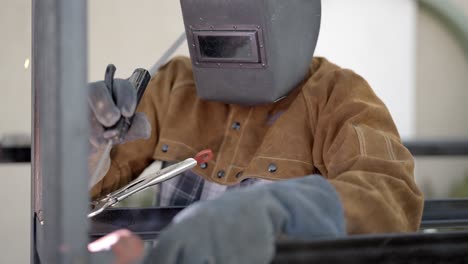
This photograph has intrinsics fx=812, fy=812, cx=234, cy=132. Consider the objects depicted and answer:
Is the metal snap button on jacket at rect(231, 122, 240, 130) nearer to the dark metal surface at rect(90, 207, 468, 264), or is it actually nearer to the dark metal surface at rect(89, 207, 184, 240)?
the dark metal surface at rect(89, 207, 184, 240)

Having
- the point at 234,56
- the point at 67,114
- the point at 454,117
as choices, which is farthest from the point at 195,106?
the point at 454,117

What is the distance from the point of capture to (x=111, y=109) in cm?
92

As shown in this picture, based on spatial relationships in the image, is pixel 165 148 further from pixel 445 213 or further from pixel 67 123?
pixel 67 123

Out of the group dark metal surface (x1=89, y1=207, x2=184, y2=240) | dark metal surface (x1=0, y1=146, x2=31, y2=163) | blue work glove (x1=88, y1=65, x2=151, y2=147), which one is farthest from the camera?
dark metal surface (x1=0, y1=146, x2=31, y2=163)

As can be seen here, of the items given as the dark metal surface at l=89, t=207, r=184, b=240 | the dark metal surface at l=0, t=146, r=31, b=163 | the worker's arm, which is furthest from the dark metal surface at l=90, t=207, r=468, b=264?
the dark metal surface at l=0, t=146, r=31, b=163

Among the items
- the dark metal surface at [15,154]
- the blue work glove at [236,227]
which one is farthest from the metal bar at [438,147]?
the blue work glove at [236,227]

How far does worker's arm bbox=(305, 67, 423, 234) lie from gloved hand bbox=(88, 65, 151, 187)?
0.25m

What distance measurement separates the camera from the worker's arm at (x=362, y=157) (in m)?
0.96

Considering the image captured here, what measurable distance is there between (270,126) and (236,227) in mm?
580

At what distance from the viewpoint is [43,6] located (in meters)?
0.66

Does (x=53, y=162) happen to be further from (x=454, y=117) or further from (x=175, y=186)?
(x=454, y=117)

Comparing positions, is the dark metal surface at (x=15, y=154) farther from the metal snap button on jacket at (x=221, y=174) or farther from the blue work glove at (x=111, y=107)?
the blue work glove at (x=111, y=107)

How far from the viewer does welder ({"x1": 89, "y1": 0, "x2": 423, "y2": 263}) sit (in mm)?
930

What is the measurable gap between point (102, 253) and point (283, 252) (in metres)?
0.16
